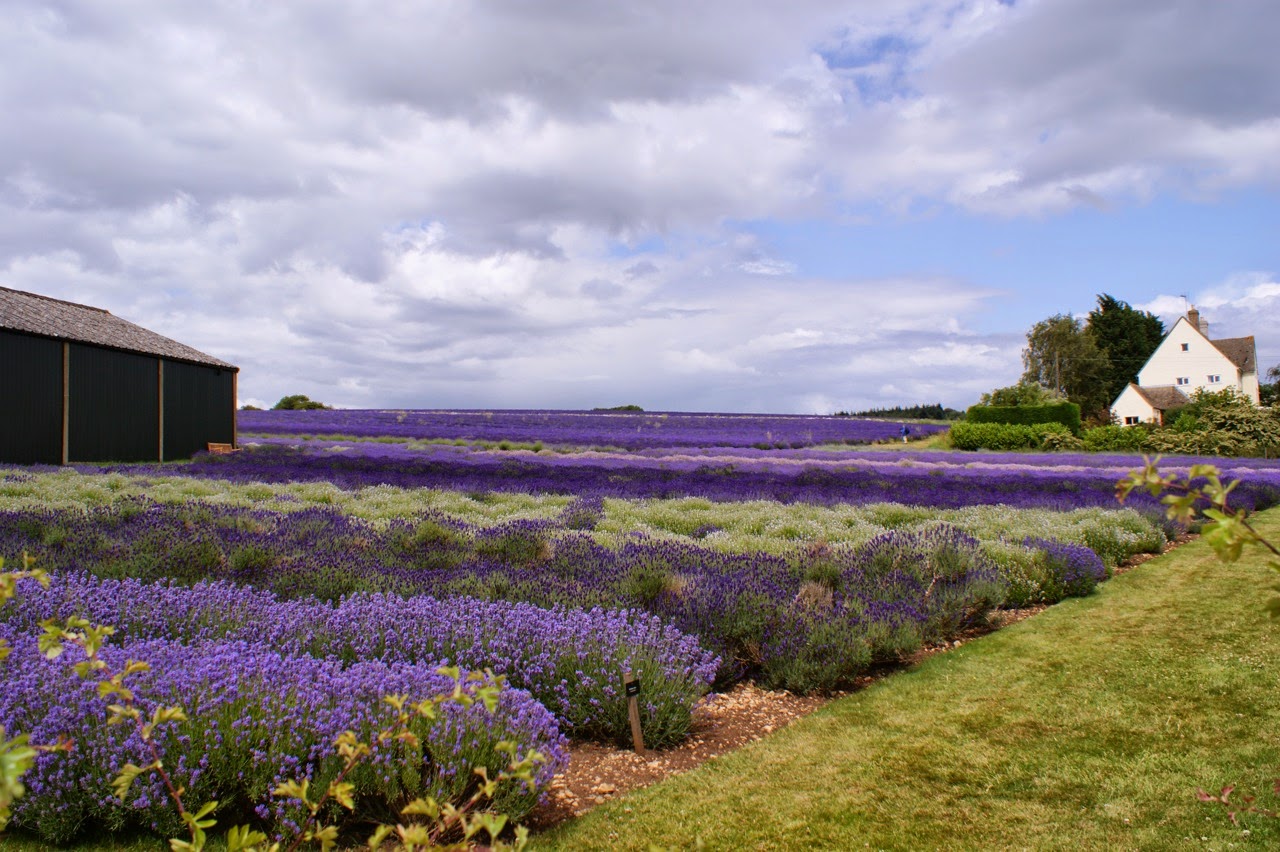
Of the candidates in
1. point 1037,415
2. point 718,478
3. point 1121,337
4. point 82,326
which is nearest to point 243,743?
point 718,478

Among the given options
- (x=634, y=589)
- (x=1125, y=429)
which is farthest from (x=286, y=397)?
(x=634, y=589)

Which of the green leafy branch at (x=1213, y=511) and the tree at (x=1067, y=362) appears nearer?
the green leafy branch at (x=1213, y=511)

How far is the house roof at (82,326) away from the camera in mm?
20219

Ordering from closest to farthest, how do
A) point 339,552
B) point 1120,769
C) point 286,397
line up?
point 1120,769 → point 339,552 → point 286,397

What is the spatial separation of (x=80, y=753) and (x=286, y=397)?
55396 millimetres

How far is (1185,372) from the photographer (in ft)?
157

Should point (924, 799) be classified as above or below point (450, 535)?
below

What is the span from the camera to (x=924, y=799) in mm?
3688

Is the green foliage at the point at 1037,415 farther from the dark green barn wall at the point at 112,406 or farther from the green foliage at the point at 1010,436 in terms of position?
the dark green barn wall at the point at 112,406

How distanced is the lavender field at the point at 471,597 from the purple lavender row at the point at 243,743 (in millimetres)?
13

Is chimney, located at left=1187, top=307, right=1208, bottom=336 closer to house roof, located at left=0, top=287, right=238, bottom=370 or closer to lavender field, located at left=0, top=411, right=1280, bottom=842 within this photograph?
lavender field, located at left=0, top=411, right=1280, bottom=842

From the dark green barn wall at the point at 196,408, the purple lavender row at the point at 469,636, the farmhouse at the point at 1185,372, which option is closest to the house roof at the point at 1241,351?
the farmhouse at the point at 1185,372

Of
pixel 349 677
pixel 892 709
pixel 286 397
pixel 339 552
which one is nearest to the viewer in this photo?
pixel 349 677

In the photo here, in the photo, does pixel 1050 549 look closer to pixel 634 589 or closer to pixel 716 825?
pixel 634 589
